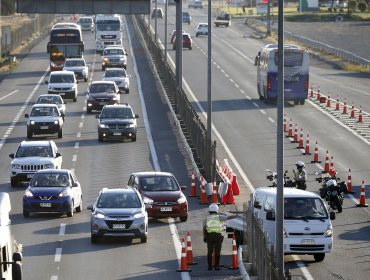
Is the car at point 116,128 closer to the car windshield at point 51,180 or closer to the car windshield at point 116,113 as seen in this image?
the car windshield at point 116,113

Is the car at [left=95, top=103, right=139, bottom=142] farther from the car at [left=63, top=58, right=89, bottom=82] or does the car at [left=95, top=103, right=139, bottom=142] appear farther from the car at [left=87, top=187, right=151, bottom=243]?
the car at [left=63, top=58, right=89, bottom=82]

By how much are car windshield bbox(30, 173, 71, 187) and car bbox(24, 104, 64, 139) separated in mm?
19134

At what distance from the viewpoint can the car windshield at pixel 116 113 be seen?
5831 cm

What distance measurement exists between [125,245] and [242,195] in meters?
9.45

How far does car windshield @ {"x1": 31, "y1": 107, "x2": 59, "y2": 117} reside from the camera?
5884cm

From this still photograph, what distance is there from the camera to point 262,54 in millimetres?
76625

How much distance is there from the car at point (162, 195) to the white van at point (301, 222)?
5.54 meters

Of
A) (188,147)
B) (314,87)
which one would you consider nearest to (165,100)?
(314,87)

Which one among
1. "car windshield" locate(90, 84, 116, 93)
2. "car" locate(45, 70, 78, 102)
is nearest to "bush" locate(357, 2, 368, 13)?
"car" locate(45, 70, 78, 102)

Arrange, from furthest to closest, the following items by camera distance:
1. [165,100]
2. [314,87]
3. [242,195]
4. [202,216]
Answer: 1. [314,87]
2. [165,100]
3. [242,195]
4. [202,216]

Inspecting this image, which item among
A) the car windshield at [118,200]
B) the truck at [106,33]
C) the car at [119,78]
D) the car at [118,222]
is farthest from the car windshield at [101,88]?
the truck at [106,33]

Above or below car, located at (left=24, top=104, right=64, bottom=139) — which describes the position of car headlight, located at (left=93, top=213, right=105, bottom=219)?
above

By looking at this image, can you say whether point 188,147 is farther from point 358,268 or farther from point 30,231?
point 358,268

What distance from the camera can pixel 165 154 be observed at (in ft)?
174
